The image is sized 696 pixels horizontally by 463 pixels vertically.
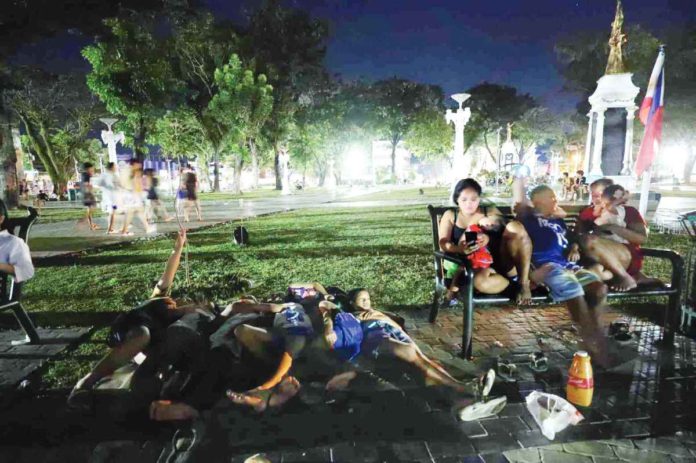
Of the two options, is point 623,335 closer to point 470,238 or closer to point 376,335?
point 470,238

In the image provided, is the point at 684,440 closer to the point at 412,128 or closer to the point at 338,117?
the point at 338,117

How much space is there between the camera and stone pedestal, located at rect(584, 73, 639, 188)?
2112 cm

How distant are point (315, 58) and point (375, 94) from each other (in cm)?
1165

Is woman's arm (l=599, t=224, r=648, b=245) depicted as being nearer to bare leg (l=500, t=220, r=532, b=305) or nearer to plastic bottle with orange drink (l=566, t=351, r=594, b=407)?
bare leg (l=500, t=220, r=532, b=305)

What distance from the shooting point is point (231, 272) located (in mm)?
6863

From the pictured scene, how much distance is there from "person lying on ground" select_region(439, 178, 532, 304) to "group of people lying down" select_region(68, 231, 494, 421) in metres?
0.91

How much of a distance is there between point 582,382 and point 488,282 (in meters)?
1.03

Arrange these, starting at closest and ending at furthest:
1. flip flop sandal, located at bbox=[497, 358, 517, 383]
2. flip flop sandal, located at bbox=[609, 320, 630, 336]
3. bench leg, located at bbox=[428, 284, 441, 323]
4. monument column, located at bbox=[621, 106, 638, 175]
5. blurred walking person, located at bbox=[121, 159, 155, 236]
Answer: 1. flip flop sandal, located at bbox=[497, 358, 517, 383]
2. flip flop sandal, located at bbox=[609, 320, 630, 336]
3. bench leg, located at bbox=[428, 284, 441, 323]
4. blurred walking person, located at bbox=[121, 159, 155, 236]
5. monument column, located at bbox=[621, 106, 638, 175]

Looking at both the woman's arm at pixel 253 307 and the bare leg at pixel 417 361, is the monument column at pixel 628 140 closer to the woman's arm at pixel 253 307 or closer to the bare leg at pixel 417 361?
the bare leg at pixel 417 361

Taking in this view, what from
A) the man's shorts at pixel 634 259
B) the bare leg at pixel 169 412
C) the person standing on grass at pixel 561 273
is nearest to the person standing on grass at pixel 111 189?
the bare leg at pixel 169 412

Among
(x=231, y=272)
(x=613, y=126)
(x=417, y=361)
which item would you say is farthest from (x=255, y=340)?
(x=613, y=126)

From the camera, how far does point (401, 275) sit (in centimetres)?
659

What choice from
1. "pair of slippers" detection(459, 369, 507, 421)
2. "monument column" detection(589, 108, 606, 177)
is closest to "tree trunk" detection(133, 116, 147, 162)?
"monument column" detection(589, 108, 606, 177)

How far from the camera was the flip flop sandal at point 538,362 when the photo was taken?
354cm
